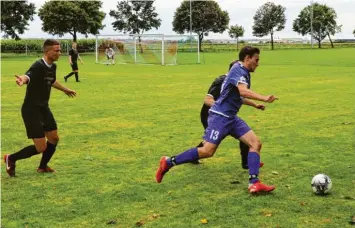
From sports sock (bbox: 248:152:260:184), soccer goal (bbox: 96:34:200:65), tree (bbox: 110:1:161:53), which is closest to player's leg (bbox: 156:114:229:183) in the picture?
sports sock (bbox: 248:152:260:184)

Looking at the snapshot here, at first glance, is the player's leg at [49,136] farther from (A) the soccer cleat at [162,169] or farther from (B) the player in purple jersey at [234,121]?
(B) the player in purple jersey at [234,121]

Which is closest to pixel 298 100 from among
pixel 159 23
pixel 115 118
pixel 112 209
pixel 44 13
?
pixel 115 118

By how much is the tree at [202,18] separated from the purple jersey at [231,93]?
8515 cm

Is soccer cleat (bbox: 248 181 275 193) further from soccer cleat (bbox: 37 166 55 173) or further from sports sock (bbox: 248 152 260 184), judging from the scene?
soccer cleat (bbox: 37 166 55 173)

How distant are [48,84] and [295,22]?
4095 inches

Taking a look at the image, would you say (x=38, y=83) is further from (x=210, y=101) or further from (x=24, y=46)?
(x=24, y=46)

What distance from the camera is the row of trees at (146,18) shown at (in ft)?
230

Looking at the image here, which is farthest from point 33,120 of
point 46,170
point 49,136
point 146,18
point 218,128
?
point 146,18

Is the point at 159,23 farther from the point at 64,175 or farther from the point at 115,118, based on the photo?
the point at 64,175

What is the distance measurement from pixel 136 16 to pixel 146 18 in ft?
7.30

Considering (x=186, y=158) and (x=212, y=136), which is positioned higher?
(x=212, y=136)

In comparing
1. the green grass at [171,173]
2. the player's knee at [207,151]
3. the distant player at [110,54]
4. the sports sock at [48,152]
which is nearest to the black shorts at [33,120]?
the sports sock at [48,152]

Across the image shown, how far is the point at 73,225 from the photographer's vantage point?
544 centimetres

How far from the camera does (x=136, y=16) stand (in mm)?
90438
